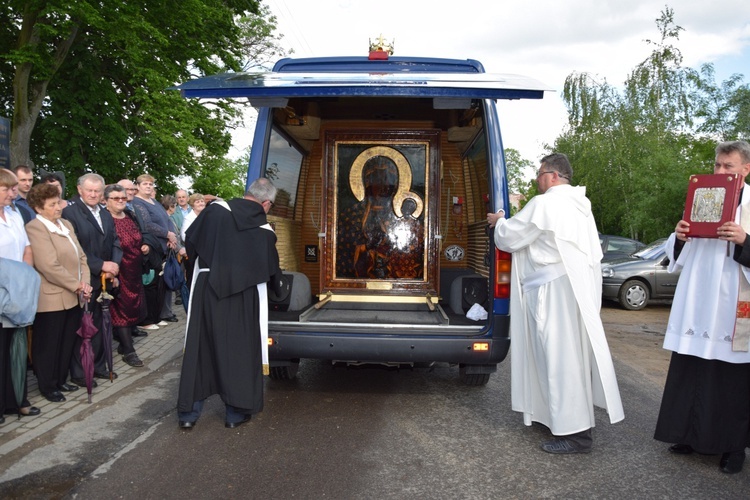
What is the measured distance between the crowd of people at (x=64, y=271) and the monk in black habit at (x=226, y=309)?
1267 mm

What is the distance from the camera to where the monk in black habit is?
4.71 metres

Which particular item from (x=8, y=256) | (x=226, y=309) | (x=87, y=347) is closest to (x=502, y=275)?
(x=226, y=309)

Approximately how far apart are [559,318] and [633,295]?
908 cm

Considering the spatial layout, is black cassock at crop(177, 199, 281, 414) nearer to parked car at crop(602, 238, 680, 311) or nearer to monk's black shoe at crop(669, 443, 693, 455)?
monk's black shoe at crop(669, 443, 693, 455)

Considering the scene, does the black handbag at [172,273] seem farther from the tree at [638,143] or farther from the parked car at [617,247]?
the tree at [638,143]

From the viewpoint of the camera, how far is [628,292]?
1276cm

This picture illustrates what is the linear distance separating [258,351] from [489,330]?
176 cm

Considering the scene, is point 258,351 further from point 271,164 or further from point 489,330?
point 271,164

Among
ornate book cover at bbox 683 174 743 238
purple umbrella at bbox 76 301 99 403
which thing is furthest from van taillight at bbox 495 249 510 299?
purple umbrella at bbox 76 301 99 403

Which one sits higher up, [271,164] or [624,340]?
[271,164]

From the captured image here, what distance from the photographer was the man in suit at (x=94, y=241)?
5.96m

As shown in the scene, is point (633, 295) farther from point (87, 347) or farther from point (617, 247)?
point (87, 347)

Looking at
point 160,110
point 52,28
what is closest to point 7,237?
point 52,28

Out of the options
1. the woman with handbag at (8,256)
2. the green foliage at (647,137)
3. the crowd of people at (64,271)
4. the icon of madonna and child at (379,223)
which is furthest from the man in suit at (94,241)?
the green foliage at (647,137)
